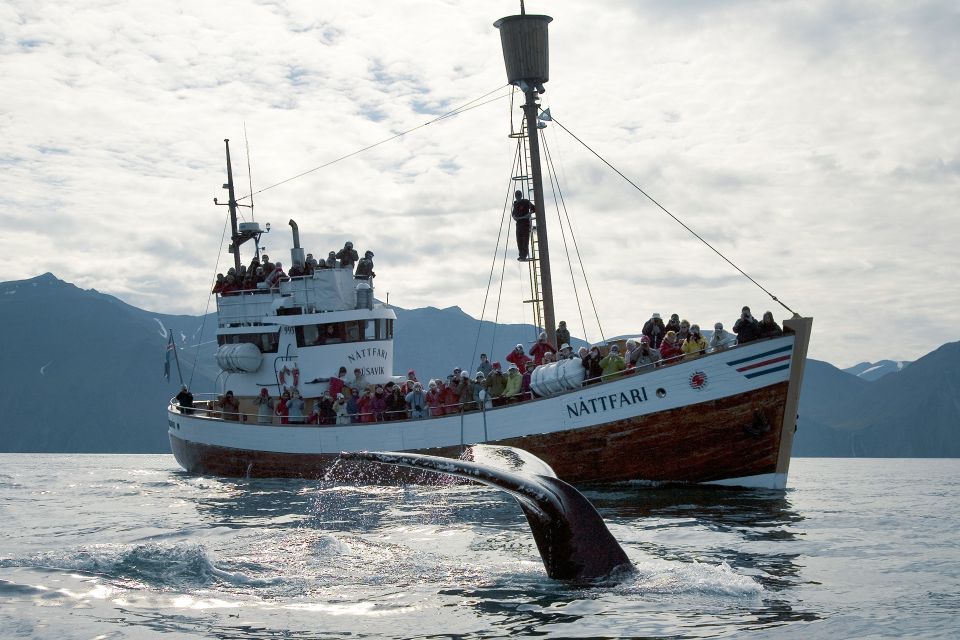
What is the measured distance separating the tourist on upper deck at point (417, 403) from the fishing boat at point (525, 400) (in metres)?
0.32

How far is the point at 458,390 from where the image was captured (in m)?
25.6

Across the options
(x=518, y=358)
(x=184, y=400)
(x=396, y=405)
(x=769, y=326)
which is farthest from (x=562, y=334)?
(x=184, y=400)

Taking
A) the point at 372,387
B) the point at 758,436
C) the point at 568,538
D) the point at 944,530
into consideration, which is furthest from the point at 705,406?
the point at 568,538

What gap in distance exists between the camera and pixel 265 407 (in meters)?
30.8

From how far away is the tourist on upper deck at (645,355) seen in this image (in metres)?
21.9

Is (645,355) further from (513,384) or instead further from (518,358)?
(518,358)

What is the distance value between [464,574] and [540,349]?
48.9 feet

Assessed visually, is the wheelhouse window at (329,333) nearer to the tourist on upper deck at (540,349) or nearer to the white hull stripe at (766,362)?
the tourist on upper deck at (540,349)

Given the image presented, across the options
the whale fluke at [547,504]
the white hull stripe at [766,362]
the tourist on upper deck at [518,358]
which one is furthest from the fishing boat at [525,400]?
the whale fluke at [547,504]

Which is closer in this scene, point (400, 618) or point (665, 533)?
point (400, 618)

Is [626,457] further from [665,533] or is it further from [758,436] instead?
[665,533]

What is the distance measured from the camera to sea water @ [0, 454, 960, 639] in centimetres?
837

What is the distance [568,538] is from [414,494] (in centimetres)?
1409

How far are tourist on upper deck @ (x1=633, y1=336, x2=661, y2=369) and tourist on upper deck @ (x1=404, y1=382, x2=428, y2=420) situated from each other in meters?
6.62
